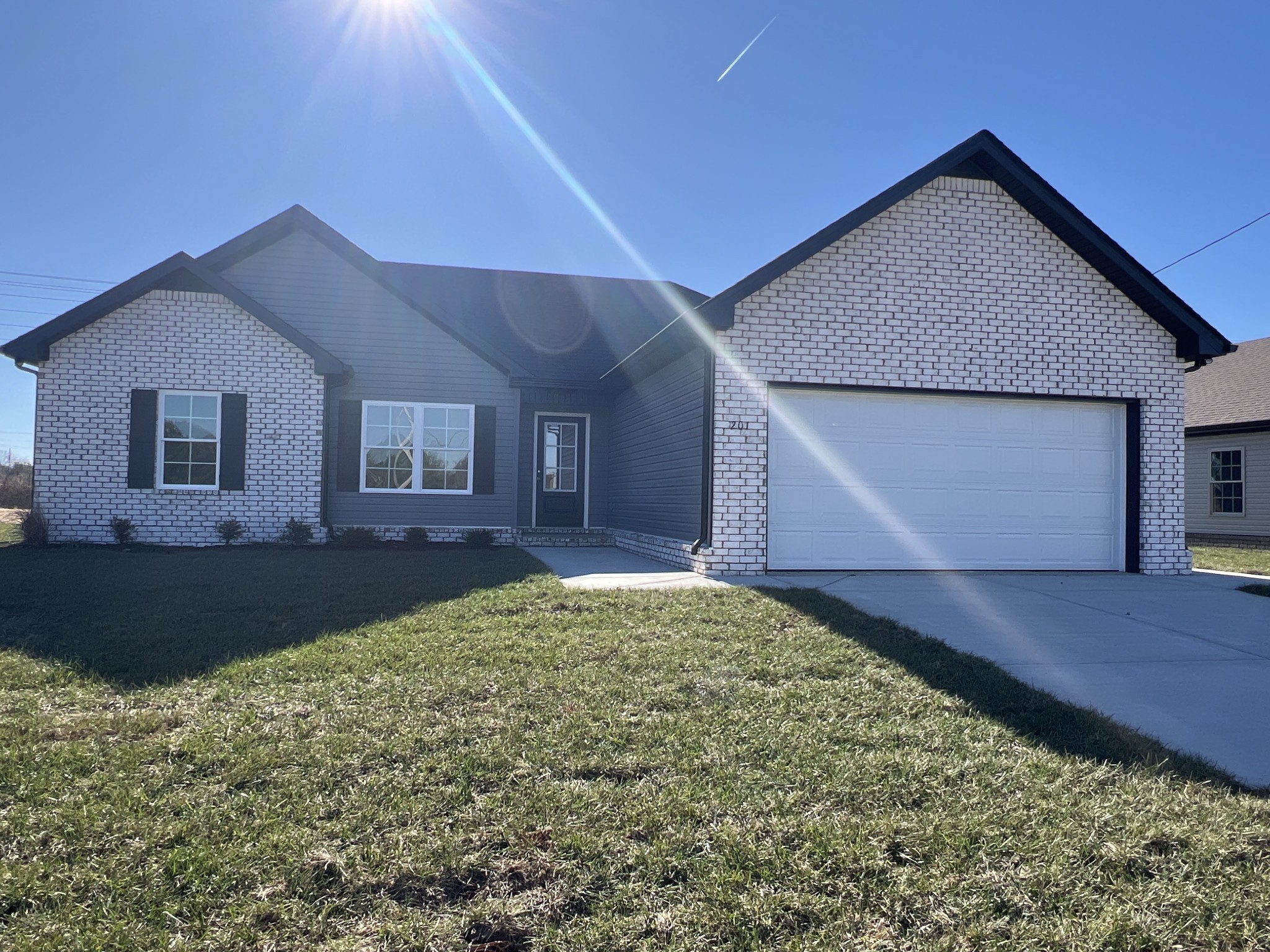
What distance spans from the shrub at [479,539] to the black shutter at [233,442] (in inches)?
139

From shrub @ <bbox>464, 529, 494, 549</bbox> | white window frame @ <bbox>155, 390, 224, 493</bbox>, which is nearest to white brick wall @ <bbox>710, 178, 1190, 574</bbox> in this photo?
shrub @ <bbox>464, 529, 494, 549</bbox>

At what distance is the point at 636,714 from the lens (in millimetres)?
4074

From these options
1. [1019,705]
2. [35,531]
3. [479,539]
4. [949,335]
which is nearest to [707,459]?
[949,335]

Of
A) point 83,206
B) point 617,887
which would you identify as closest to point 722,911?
point 617,887

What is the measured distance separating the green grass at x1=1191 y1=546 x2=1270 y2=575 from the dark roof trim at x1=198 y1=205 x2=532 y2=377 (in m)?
10.9

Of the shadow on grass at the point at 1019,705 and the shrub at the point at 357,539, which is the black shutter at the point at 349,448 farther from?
the shadow on grass at the point at 1019,705

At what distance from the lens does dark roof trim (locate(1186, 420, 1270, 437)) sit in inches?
698

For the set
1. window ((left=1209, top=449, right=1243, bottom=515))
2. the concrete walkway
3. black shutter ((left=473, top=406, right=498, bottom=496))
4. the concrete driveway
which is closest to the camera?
the concrete driveway

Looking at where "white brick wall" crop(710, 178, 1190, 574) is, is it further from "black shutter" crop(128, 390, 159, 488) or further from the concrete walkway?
"black shutter" crop(128, 390, 159, 488)

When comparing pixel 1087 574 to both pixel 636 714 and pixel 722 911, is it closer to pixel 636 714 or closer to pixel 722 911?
pixel 636 714

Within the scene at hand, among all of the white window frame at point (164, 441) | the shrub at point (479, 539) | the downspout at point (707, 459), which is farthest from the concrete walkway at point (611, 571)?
the white window frame at point (164, 441)

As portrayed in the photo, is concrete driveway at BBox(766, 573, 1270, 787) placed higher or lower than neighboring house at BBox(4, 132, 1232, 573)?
lower

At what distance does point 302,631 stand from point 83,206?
20261 millimetres

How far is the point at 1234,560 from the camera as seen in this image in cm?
1351
